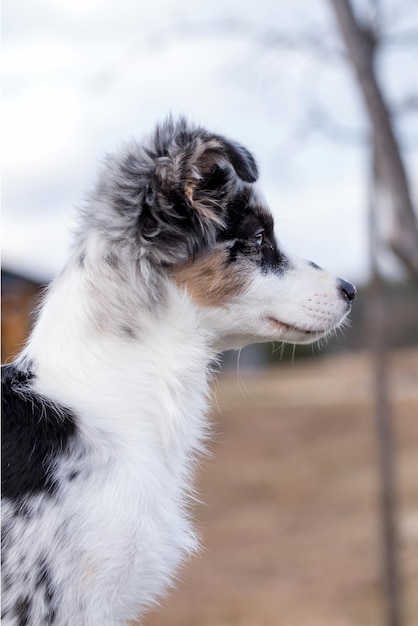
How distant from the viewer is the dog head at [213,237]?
3355mm

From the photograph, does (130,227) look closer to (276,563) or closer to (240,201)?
(240,201)

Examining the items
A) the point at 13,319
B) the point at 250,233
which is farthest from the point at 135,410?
the point at 13,319

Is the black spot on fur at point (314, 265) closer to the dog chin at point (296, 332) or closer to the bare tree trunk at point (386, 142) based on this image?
the dog chin at point (296, 332)

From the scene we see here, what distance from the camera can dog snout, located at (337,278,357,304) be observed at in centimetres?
367

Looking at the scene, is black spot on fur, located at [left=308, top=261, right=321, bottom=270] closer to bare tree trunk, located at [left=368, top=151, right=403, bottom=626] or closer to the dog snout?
the dog snout

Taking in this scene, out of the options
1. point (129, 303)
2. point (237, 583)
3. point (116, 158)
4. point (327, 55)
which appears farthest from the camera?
point (237, 583)

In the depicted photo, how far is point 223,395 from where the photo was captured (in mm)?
31750

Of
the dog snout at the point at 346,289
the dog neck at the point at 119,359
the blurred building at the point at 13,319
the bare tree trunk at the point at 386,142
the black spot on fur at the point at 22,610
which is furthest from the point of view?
the blurred building at the point at 13,319

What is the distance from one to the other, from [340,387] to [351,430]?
25.3ft

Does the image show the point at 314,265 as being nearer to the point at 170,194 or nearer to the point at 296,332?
the point at 296,332

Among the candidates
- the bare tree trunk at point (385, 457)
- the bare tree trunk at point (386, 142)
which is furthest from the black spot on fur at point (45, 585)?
the bare tree trunk at point (385, 457)

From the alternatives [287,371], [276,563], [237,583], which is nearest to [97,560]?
[237,583]

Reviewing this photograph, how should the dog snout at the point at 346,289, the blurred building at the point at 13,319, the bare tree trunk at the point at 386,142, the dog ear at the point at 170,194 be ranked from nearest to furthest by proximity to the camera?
the dog ear at the point at 170,194 → the dog snout at the point at 346,289 → the bare tree trunk at the point at 386,142 → the blurred building at the point at 13,319

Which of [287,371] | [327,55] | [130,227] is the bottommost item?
[287,371]
